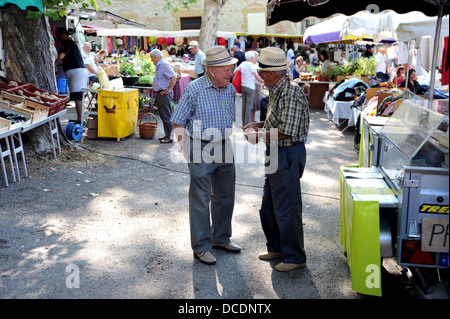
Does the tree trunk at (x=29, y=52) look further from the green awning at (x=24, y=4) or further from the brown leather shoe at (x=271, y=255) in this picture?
the brown leather shoe at (x=271, y=255)

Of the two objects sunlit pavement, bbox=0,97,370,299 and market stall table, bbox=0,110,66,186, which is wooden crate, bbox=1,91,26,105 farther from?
sunlit pavement, bbox=0,97,370,299

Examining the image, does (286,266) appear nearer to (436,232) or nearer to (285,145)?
(285,145)

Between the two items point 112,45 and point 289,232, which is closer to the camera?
point 289,232

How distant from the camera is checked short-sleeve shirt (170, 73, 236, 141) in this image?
4145 millimetres

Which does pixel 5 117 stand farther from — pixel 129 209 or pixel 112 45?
pixel 112 45

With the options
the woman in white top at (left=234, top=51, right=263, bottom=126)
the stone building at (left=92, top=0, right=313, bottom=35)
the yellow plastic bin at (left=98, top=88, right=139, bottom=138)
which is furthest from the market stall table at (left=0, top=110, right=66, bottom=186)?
the stone building at (left=92, top=0, right=313, bottom=35)

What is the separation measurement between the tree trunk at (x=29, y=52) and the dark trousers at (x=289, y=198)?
485 centimetres

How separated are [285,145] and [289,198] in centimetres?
44

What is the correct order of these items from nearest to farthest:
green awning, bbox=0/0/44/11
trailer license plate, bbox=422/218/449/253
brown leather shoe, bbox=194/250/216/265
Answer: trailer license plate, bbox=422/218/449/253
brown leather shoe, bbox=194/250/216/265
green awning, bbox=0/0/44/11

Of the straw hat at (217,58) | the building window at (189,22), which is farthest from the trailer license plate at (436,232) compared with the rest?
the building window at (189,22)

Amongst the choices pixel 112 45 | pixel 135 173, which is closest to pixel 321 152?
pixel 135 173

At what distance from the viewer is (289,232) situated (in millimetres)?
4031

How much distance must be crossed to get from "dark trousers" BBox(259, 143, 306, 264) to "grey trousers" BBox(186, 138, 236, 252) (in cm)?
44

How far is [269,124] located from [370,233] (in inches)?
49.0
